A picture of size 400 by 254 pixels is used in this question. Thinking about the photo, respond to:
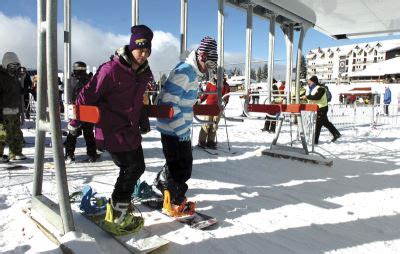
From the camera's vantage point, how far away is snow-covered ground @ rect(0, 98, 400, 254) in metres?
3.00

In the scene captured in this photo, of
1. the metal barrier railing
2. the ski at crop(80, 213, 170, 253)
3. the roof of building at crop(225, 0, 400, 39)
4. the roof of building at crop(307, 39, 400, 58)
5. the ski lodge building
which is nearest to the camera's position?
the ski at crop(80, 213, 170, 253)

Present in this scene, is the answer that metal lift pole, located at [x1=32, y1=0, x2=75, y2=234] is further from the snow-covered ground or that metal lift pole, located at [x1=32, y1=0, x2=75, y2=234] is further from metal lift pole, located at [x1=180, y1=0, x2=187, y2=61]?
metal lift pole, located at [x1=180, y1=0, x2=187, y2=61]

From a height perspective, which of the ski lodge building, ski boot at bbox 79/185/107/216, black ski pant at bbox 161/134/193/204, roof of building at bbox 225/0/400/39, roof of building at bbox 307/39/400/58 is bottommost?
ski boot at bbox 79/185/107/216

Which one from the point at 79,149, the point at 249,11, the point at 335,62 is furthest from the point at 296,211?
the point at 335,62

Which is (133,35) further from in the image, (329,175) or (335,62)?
(335,62)

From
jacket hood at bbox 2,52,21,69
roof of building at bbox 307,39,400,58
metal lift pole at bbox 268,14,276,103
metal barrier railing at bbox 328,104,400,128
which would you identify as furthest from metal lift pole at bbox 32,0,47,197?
roof of building at bbox 307,39,400,58

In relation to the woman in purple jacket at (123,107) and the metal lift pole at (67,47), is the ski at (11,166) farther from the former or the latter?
the woman in purple jacket at (123,107)

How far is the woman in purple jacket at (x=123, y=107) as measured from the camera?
2.71 meters

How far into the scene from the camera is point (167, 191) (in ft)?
11.7

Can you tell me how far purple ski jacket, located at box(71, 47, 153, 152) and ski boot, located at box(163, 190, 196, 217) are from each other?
87cm

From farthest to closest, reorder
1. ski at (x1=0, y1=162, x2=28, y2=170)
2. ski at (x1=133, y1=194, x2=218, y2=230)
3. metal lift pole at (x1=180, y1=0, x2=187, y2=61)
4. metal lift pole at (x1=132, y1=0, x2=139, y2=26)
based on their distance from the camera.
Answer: ski at (x1=0, y1=162, x2=28, y2=170) < metal lift pole at (x1=180, y1=0, x2=187, y2=61) < metal lift pole at (x1=132, y1=0, x2=139, y2=26) < ski at (x1=133, y1=194, x2=218, y2=230)

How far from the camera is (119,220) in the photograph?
9.52 feet

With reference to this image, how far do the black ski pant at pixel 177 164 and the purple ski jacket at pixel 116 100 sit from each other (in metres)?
0.67

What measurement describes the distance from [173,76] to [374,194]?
3.22 metres
